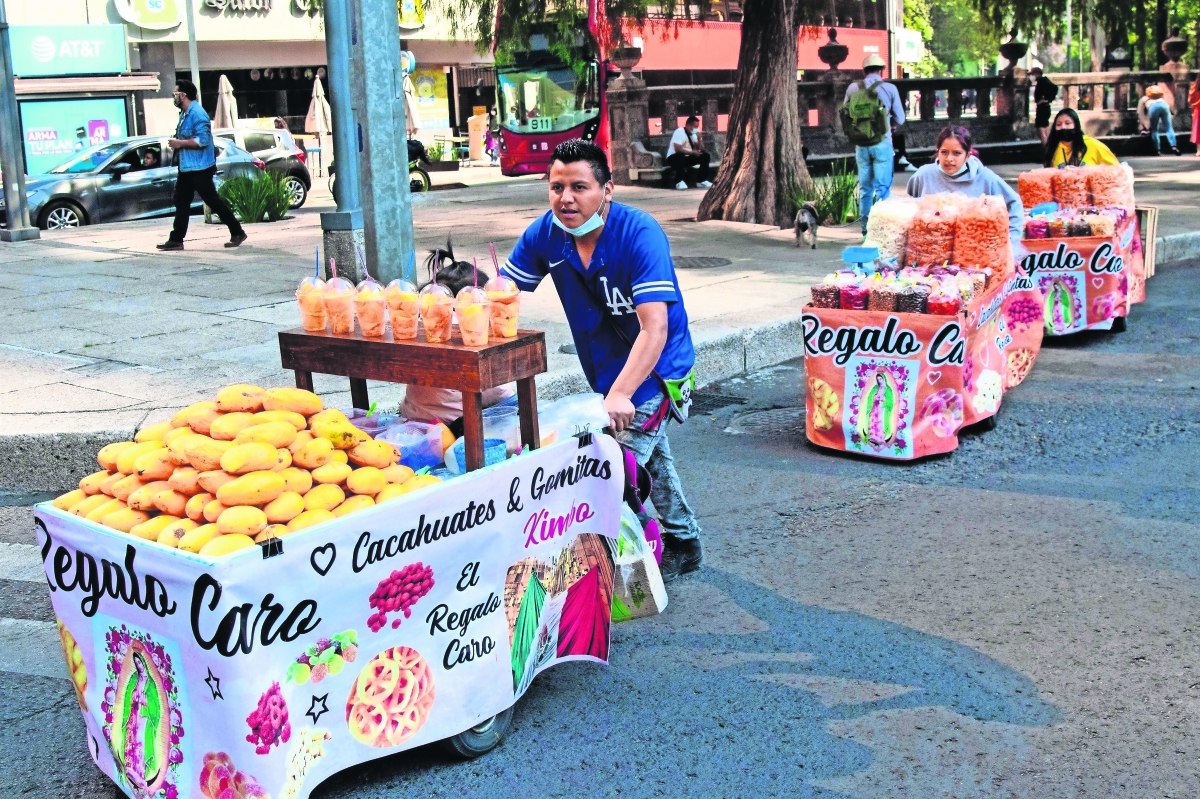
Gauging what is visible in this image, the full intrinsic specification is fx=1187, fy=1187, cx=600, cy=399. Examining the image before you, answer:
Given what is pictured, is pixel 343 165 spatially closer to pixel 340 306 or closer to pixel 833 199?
pixel 340 306

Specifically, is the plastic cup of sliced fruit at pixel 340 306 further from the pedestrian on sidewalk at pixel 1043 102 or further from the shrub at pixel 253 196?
the pedestrian on sidewalk at pixel 1043 102

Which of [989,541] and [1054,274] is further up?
[1054,274]

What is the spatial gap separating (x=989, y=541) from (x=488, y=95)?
1575 inches

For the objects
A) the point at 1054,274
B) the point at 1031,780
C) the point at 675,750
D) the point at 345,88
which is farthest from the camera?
the point at 1054,274

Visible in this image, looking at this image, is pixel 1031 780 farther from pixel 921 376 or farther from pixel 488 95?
pixel 488 95

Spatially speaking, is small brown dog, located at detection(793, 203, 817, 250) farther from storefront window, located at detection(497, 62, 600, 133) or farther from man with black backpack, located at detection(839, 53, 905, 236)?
storefront window, located at detection(497, 62, 600, 133)

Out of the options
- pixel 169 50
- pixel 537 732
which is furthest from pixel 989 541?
pixel 169 50

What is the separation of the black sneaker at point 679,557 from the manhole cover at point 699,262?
743cm

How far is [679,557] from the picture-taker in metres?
4.68

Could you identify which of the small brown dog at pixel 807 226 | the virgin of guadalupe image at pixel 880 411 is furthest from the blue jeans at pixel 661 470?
the small brown dog at pixel 807 226

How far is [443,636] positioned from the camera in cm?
335

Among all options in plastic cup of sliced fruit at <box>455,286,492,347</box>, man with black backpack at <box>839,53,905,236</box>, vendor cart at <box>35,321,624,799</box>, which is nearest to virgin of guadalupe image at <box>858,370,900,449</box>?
vendor cart at <box>35,321,624,799</box>

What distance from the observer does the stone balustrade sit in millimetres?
24000

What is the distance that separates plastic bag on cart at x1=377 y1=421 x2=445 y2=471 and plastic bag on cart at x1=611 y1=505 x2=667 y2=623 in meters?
0.71
